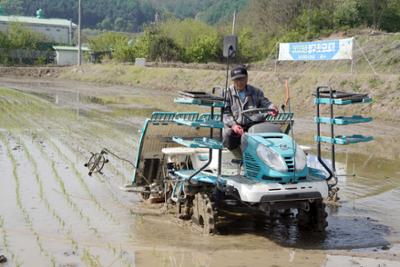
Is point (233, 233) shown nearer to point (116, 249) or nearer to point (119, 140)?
point (116, 249)

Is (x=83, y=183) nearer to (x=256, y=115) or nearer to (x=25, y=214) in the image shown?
(x=25, y=214)

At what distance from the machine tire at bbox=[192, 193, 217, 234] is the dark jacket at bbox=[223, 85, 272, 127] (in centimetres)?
89

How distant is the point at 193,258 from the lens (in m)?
6.07

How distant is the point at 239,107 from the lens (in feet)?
23.4

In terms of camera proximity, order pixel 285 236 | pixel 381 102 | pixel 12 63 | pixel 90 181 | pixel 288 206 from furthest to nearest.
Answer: pixel 12 63, pixel 381 102, pixel 90 181, pixel 285 236, pixel 288 206

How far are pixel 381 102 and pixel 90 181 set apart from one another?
39.6ft

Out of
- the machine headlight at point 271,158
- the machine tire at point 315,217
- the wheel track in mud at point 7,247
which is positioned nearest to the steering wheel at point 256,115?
the machine headlight at point 271,158

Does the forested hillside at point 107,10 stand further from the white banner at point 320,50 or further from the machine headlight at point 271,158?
the machine headlight at point 271,158

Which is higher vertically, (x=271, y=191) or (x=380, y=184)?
(x=271, y=191)

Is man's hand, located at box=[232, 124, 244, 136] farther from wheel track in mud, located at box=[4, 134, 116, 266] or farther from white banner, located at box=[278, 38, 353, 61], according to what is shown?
white banner, located at box=[278, 38, 353, 61]

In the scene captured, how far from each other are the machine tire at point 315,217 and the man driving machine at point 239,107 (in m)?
1.12

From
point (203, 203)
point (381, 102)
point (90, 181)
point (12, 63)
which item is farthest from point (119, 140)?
point (12, 63)

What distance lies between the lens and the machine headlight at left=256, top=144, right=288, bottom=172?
6277 mm

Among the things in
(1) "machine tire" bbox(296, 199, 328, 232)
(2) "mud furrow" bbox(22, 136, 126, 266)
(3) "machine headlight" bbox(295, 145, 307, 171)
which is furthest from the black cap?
(2) "mud furrow" bbox(22, 136, 126, 266)
